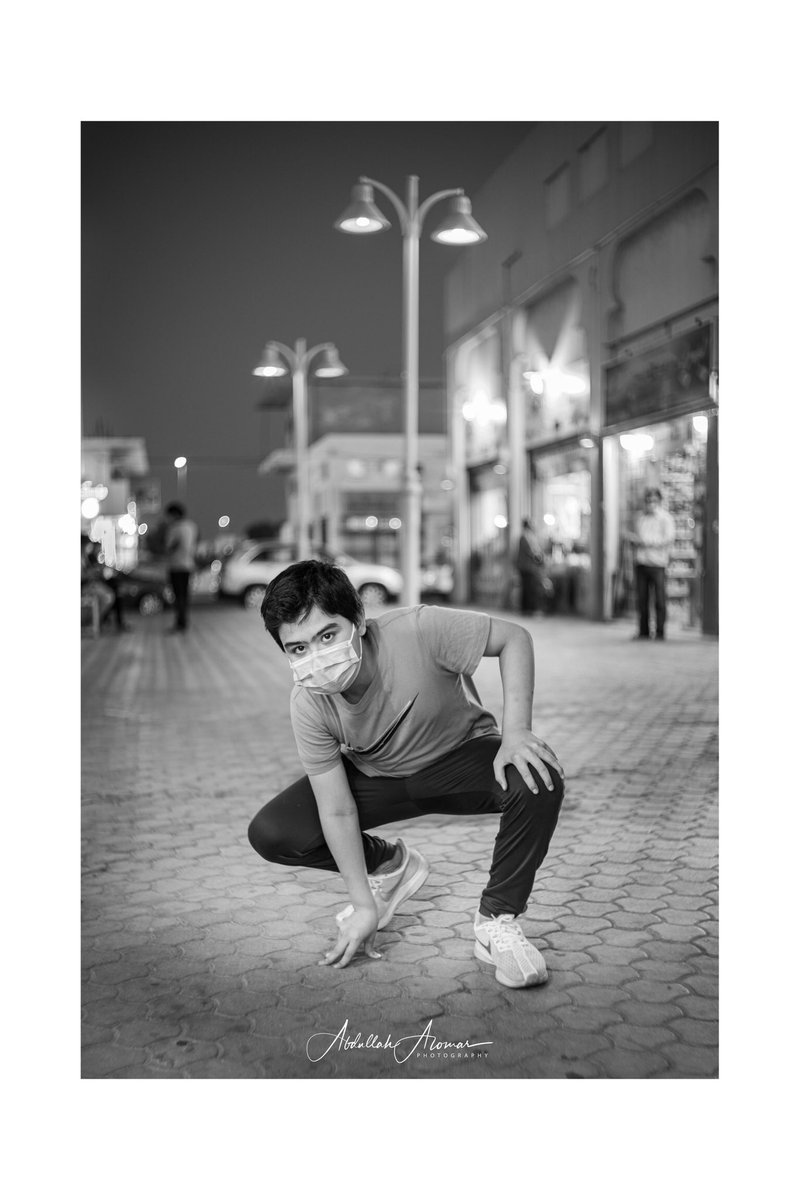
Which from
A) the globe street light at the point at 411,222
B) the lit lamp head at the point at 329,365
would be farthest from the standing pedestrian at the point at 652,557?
the lit lamp head at the point at 329,365

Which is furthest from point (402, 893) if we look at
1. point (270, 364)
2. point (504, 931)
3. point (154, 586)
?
point (154, 586)

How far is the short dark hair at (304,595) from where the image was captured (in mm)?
1999

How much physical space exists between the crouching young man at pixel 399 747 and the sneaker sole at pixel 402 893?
0.02 m

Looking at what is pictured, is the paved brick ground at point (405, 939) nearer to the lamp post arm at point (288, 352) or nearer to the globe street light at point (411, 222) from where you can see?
Answer: the lamp post arm at point (288, 352)

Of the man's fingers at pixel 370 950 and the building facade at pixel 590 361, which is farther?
the building facade at pixel 590 361

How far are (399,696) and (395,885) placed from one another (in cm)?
52

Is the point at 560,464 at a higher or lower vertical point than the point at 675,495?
higher

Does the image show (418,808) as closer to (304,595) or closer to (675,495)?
(304,595)

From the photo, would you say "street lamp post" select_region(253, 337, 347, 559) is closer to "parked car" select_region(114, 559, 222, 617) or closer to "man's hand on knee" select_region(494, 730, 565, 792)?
"man's hand on knee" select_region(494, 730, 565, 792)

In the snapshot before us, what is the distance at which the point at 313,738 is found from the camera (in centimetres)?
219

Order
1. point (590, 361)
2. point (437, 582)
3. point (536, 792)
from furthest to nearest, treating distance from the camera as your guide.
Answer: point (437, 582)
point (590, 361)
point (536, 792)

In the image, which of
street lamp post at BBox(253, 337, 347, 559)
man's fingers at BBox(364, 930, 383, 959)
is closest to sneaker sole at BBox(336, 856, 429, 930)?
man's fingers at BBox(364, 930, 383, 959)

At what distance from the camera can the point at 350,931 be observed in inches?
87.4
